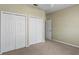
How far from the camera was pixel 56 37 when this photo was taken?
17.1 feet

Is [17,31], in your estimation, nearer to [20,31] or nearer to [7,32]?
[20,31]

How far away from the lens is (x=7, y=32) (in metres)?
3.09

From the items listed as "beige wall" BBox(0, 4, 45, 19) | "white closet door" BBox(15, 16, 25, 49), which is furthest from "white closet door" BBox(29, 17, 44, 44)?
"white closet door" BBox(15, 16, 25, 49)

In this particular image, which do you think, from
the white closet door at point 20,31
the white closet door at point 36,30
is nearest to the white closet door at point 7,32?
the white closet door at point 20,31

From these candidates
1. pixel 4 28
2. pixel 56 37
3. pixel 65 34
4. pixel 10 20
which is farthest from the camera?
pixel 56 37

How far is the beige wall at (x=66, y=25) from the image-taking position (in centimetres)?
377

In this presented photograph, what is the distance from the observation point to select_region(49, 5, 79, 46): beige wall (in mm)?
3766

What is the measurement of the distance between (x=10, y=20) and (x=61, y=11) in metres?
3.04

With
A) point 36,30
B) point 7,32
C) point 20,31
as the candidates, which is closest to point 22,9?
point 20,31

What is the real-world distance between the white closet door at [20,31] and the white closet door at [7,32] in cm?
Answer: 21

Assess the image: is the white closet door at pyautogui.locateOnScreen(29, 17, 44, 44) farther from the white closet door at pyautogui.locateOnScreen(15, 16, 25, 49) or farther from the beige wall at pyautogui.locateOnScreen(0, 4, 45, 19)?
the white closet door at pyautogui.locateOnScreen(15, 16, 25, 49)

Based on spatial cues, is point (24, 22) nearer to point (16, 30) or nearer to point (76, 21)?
point (16, 30)

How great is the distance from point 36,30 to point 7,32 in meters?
1.87
